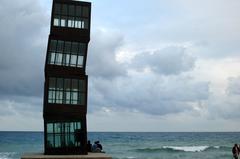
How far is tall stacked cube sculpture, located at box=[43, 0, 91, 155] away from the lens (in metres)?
37.1

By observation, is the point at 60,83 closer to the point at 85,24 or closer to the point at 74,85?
the point at 74,85

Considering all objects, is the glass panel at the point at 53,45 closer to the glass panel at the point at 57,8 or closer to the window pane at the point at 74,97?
the glass panel at the point at 57,8

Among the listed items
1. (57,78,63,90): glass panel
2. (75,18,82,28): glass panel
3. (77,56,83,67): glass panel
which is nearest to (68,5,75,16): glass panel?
(75,18,82,28): glass panel

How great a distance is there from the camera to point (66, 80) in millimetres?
37969

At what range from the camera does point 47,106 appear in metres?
37.2

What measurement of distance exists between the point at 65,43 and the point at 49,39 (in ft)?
4.36

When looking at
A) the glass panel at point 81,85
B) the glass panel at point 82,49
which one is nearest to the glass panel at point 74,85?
the glass panel at point 81,85

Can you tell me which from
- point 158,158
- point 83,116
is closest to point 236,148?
point 83,116

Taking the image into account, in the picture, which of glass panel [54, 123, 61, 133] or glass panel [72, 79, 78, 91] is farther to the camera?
glass panel [72, 79, 78, 91]

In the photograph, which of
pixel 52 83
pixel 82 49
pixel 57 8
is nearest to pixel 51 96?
pixel 52 83

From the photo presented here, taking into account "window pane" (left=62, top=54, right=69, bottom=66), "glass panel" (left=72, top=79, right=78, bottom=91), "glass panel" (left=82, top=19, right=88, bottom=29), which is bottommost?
"glass panel" (left=72, top=79, right=78, bottom=91)

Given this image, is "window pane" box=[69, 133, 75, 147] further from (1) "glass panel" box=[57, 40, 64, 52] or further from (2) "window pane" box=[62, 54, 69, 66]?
(1) "glass panel" box=[57, 40, 64, 52]

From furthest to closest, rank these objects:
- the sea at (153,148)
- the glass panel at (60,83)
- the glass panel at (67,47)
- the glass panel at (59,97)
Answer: the sea at (153,148)
the glass panel at (67,47)
the glass panel at (60,83)
the glass panel at (59,97)

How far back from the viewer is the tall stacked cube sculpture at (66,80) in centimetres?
3712
